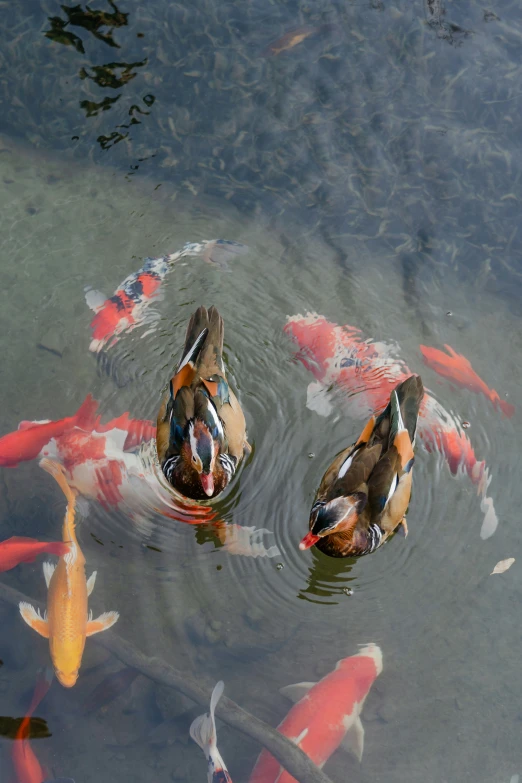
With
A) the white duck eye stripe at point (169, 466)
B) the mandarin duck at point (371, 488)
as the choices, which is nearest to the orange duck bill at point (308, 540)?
the mandarin duck at point (371, 488)

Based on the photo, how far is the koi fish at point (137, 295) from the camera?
23.9 feet

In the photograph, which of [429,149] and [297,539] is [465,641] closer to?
[297,539]

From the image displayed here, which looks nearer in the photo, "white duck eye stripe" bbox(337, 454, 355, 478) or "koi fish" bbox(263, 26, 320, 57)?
"white duck eye stripe" bbox(337, 454, 355, 478)

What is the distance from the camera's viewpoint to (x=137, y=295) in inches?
292

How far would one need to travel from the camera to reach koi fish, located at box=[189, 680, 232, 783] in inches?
206

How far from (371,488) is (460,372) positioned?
1.95 metres

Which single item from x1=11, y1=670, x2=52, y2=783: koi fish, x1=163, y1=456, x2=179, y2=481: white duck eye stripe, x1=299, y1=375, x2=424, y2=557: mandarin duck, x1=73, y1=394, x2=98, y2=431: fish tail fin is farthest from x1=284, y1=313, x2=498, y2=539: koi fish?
x1=11, y1=670, x2=52, y2=783: koi fish

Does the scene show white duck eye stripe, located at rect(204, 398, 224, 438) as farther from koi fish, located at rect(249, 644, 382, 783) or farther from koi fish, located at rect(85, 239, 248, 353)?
koi fish, located at rect(249, 644, 382, 783)

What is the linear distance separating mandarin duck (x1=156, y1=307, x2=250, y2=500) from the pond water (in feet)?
0.97

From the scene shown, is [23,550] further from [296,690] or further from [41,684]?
[296,690]

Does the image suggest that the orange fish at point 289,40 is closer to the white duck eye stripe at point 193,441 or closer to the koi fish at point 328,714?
the white duck eye stripe at point 193,441

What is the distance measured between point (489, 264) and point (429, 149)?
1532mm

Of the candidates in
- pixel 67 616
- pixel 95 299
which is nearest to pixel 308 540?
pixel 67 616

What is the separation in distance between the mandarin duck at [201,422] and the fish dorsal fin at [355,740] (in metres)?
2.03
